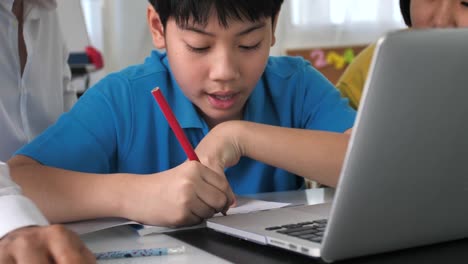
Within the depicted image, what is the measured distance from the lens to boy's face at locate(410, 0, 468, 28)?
1.21 meters

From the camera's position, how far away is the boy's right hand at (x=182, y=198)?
0.78 m

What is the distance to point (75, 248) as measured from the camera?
54 cm

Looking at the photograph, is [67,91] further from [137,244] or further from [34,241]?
[34,241]

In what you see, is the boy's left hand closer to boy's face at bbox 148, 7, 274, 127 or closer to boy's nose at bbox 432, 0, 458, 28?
boy's face at bbox 148, 7, 274, 127

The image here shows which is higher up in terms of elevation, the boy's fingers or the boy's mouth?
the boy's mouth

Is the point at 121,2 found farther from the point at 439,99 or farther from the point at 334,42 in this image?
the point at 439,99

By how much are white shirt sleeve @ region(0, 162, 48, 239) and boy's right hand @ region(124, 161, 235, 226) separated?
177mm

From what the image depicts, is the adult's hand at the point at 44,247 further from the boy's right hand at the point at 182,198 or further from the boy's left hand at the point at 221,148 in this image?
the boy's left hand at the point at 221,148

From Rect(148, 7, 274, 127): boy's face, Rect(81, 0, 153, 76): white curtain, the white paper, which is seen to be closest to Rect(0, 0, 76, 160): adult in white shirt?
Rect(148, 7, 274, 127): boy's face

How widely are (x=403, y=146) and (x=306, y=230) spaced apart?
0.52 ft

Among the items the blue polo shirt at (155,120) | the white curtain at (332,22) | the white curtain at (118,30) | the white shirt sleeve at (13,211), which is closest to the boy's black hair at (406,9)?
the blue polo shirt at (155,120)

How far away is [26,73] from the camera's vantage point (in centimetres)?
124

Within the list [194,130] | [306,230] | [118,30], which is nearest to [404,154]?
[306,230]

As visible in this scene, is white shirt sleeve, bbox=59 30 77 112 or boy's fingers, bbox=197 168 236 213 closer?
boy's fingers, bbox=197 168 236 213
